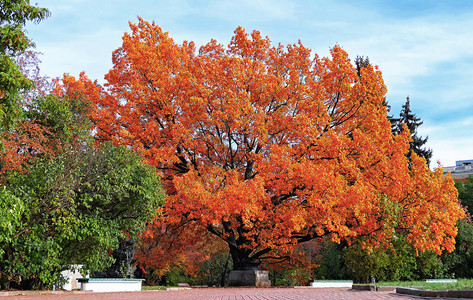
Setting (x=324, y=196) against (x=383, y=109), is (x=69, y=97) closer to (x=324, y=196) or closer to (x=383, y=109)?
(x=324, y=196)

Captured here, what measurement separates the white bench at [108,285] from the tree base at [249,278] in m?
6.49

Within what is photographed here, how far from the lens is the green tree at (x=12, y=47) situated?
14.1 m

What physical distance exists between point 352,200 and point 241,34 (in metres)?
11.4

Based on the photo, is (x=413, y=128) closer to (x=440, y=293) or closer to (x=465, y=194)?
(x=465, y=194)

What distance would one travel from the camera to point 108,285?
1986cm

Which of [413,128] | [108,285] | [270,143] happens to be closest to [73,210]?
[108,285]

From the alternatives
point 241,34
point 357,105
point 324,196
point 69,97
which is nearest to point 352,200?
point 324,196

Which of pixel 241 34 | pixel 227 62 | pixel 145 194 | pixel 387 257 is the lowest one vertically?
pixel 387 257

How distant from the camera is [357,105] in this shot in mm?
25469

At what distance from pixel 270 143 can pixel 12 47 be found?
13.4m

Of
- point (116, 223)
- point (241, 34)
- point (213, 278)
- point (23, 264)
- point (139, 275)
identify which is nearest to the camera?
point (23, 264)

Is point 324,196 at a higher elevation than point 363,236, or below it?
higher

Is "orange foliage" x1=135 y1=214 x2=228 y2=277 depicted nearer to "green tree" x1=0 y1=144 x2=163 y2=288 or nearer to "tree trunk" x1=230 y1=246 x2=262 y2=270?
"tree trunk" x1=230 y1=246 x2=262 y2=270

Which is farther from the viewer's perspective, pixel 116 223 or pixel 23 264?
pixel 116 223
